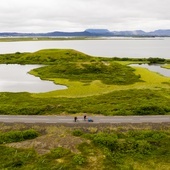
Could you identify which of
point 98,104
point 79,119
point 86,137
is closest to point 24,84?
point 98,104

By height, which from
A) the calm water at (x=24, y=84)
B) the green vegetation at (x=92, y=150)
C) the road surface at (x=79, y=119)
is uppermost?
the road surface at (x=79, y=119)

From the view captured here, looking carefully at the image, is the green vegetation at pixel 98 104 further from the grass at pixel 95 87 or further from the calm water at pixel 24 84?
the calm water at pixel 24 84

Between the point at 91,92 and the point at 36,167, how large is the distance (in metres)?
57.6

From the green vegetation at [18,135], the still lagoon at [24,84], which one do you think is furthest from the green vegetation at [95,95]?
the green vegetation at [18,135]

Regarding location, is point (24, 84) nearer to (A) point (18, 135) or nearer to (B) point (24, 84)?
(B) point (24, 84)

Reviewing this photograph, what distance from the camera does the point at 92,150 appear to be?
53.7m

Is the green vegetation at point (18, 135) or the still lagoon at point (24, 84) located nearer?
the green vegetation at point (18, 135)

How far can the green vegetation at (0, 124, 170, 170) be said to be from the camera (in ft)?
161

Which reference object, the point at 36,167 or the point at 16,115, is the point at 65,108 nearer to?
the point at 16,115

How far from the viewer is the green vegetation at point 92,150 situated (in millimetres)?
48969

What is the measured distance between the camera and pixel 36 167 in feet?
156

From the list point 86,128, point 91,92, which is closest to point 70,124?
point 86,128

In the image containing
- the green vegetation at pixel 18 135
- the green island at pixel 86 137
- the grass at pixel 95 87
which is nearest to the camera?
the green island at pixel 86 137

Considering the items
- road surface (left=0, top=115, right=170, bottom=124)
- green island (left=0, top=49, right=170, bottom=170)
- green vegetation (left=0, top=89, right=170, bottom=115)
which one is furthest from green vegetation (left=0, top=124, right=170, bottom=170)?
green vegetation (left=0, top=89, right=170, bottom=115)
